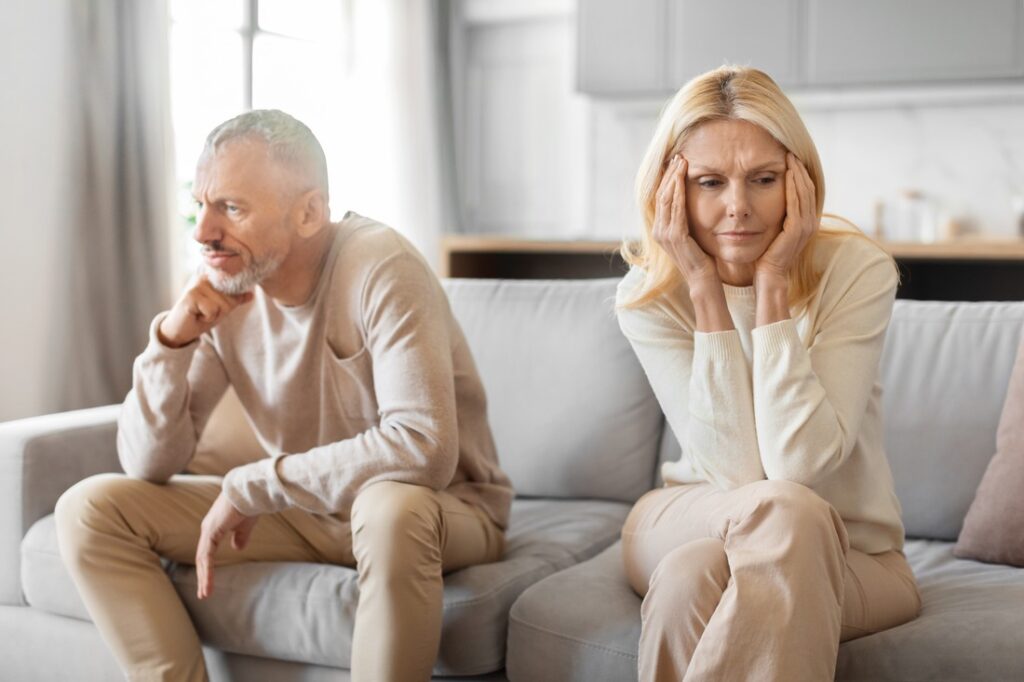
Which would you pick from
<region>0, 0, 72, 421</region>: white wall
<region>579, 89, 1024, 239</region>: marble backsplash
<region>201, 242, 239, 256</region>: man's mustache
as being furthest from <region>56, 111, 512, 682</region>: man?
<region>579, 89, 1024, 239</region>: marble backsplash

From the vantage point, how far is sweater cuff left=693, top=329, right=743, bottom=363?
5.30ft

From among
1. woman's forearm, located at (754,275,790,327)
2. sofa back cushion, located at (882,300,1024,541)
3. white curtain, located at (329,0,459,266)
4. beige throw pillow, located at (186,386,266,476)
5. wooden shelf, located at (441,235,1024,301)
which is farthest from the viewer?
white curtain, located at (329,0,459,266)

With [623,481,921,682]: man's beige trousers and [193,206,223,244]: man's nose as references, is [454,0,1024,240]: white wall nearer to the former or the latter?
[193,206,223,244]: man's nose

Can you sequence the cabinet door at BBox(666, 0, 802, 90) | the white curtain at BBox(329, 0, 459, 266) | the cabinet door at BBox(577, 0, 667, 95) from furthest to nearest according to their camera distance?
1. the white curtain at BBox(329, 0, 459, 266)
2. the cabinet door at BBox(577, 0, 667, 95)
3. the cabinet door at BBox(666, 0, 802, 90)

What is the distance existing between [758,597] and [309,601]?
744mm

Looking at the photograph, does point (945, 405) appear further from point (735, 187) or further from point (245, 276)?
point (245, 276)

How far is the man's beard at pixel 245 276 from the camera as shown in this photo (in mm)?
1836

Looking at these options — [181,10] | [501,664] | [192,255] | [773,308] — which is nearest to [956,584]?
[773,308]

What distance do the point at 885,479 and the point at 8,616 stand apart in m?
1.55

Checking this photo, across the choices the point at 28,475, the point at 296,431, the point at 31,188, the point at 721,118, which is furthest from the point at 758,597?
the point at 31,188

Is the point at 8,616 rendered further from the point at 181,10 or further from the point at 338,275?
the point at 181,10

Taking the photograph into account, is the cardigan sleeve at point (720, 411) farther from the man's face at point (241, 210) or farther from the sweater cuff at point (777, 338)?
the man's face at point (241, 210)

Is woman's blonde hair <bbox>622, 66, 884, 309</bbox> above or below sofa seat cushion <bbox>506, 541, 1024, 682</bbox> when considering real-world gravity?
above

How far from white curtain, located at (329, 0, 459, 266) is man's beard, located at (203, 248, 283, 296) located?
10.3 feet
